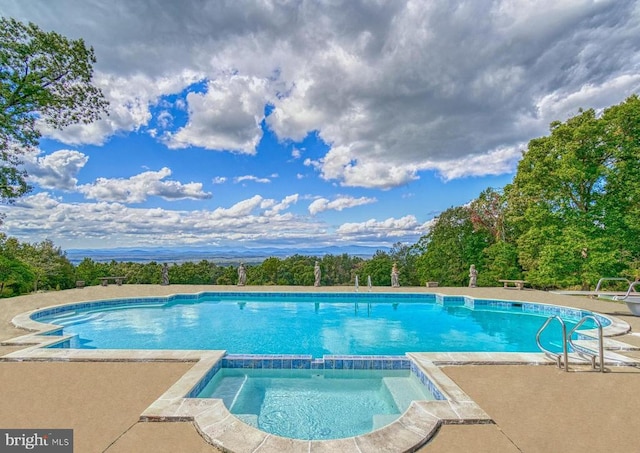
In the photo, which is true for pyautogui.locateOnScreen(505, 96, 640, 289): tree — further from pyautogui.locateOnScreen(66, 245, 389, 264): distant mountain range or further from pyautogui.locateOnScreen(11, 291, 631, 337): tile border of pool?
pyautogui.locateOnScreen(66, 245, 389, 264): distant mountain range

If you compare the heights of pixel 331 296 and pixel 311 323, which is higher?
pixel 331 296

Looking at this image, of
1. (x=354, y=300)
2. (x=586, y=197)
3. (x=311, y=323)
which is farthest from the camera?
(x=354, y=300)

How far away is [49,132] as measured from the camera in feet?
37.2

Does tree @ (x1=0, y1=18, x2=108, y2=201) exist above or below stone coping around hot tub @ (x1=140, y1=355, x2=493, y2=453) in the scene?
above

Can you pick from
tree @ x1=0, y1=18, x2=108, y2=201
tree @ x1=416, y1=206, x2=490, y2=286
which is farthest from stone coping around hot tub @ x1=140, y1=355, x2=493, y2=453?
tree @ x1=416, y1=206, x2=490, y2=286

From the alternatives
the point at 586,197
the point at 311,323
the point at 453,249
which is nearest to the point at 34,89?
the point at 311,323

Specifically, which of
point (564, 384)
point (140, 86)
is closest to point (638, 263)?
point (564, 384)

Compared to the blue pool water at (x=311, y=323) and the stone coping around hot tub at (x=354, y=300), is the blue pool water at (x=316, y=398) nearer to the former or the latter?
the blue pool water at (x=311, y=323)

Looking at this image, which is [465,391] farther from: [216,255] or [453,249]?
[216,255]

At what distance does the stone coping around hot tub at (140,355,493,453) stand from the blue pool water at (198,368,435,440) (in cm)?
65

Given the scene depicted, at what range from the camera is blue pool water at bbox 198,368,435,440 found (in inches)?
141

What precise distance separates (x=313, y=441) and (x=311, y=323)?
275 inches

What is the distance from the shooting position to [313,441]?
266 cm

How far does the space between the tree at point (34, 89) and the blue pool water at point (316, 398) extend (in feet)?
39.8
